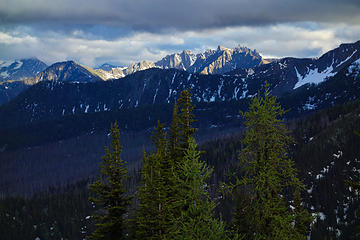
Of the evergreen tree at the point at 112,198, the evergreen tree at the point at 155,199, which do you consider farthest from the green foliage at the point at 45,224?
the evergreen tree at the point at 155,199

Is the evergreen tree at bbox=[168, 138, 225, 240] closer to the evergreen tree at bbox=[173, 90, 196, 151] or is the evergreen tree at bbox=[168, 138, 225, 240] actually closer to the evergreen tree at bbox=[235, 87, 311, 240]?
the evergreen tree at bbox=[235, 87, 311, 240]

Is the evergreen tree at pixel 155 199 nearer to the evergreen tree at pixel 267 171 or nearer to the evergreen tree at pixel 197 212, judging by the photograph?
the evergreen tree at pixel 197 212

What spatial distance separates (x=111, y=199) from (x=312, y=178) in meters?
179

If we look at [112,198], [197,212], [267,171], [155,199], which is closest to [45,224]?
[112,198]

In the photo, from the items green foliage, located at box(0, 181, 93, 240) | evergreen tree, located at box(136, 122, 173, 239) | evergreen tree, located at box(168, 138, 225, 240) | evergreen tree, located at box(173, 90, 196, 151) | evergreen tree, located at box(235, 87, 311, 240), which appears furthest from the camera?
green foliage, located at box(0, 181, 93, 240)

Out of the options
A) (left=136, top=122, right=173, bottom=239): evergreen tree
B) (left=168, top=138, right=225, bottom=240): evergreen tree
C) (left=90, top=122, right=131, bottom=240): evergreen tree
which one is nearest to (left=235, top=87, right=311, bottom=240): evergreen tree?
(left=168, top=138, right=225, bottom=240): evergreen tree

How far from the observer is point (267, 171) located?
18078 mm

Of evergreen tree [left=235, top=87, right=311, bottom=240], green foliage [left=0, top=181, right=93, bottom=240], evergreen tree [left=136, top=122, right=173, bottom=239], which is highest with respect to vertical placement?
evergreen tree [left=235, top=87, right=311, bottom=240]

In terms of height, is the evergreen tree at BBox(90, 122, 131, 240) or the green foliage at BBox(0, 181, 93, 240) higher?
the evergreen tree at BBox(90, 122, 131, 240)

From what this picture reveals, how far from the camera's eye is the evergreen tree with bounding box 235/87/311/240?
17609mm

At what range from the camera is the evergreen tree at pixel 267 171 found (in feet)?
57.8

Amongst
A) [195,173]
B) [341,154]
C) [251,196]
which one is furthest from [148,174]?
[341,154]

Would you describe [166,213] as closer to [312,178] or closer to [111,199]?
[111,199]

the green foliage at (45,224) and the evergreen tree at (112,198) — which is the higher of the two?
the evergreen tree at (112,198)
